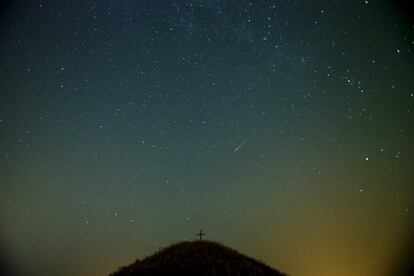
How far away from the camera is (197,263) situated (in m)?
19.9

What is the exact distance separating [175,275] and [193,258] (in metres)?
2.76

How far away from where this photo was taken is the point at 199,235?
24.8m

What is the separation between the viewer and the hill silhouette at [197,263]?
18.9 m

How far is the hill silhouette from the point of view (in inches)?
743

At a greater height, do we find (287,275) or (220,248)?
(220,248)

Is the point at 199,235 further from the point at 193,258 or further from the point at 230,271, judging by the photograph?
the point at 230,271

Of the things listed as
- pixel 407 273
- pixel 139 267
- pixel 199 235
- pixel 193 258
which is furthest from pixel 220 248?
pixel 407 273

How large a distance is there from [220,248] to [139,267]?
5460 millimetres

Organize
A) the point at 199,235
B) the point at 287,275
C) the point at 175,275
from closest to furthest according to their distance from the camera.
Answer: the point at 175,275, the point at 287,275, the point at 199,235

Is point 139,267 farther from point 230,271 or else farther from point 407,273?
point 407,273

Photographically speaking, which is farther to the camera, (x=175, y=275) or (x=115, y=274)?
(x=115, y=274)

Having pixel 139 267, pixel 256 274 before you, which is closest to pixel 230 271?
pixel 256 274

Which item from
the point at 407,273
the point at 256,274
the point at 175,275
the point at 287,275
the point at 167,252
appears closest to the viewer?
the point at 175,275

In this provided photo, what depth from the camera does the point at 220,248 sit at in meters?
23.7
